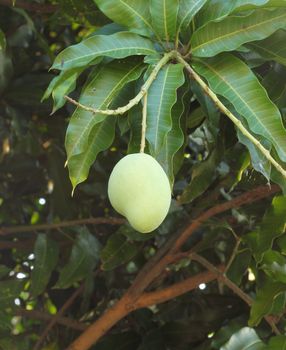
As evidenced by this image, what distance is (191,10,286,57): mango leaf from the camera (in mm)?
906

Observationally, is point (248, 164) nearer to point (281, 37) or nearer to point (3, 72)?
point (281, 37)

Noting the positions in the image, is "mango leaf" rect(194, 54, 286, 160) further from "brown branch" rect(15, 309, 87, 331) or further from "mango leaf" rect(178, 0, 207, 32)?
"brown branch" rect(15, 309, 87, 331)

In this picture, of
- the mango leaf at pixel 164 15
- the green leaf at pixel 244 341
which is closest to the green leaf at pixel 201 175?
the green leaf at pixel 244 341

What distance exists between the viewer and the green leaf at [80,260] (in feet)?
4.57

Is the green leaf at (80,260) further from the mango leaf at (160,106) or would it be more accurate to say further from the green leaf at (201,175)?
the mango leaf at (160,106)

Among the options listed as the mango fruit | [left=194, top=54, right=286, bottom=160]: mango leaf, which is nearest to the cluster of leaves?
[left=194, top=54, right=286, bottom=160]: mango leaf

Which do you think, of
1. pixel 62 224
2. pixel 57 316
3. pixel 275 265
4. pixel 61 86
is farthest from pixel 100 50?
pixel 57 316

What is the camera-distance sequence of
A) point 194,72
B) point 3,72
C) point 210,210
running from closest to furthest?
point 194,72
point 210,210
point 3,72

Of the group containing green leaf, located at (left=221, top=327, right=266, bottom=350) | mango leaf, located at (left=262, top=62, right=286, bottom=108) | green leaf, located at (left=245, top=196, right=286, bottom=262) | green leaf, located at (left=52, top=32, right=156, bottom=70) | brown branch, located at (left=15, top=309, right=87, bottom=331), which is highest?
green leaf, located at (left=52, top=32, right=156, bottom=70)

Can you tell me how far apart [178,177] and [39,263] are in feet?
1.08

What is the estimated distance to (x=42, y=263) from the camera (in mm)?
1410

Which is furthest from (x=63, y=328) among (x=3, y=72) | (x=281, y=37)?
(x=281, y=37)

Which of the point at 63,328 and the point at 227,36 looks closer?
the point at 227,36

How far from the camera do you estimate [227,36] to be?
91 centimetres
